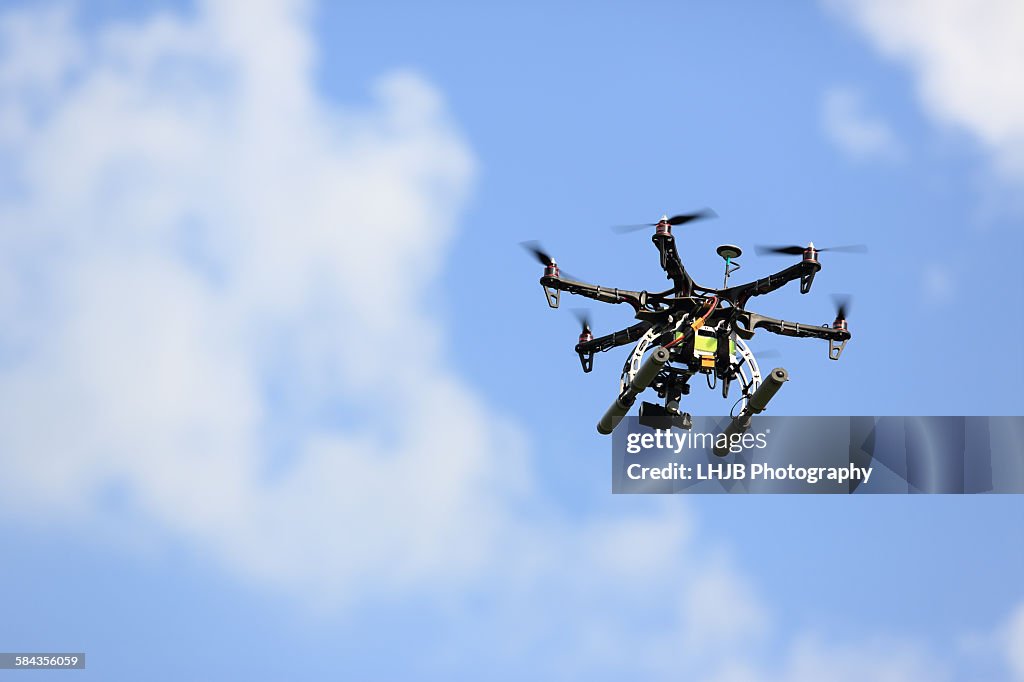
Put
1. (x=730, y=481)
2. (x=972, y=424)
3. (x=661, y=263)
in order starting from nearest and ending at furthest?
(x=661, y=263) → (x=730, y=481) → (x=972, y=424)

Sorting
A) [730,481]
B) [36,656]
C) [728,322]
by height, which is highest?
[728,322]

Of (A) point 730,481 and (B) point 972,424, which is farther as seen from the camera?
(B) point 972,424

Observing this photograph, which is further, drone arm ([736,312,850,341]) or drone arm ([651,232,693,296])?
drone arm ([736,312,850,341])

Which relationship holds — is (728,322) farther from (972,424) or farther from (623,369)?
(972,424)

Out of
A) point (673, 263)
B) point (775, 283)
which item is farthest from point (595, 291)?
point (775, 283)

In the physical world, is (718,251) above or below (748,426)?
above

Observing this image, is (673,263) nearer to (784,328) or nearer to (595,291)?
(595,291)

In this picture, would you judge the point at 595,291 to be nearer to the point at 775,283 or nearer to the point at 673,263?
the point at 673,263

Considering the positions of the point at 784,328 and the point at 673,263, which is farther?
the point at 784,328

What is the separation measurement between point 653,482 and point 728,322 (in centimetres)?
766

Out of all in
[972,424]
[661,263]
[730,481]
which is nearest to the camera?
[661,263]

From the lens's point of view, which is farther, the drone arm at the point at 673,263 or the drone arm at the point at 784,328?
the drone arm at the point at 784,328

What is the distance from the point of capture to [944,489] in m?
68.7

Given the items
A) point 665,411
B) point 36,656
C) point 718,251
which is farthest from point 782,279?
point 36,656
